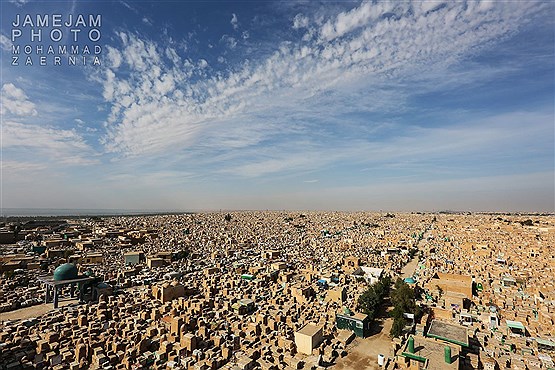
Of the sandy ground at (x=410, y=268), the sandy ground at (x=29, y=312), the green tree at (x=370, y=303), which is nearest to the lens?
the green tree at (x=370, y=303)

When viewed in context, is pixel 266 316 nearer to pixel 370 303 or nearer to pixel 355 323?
pixel 355 323

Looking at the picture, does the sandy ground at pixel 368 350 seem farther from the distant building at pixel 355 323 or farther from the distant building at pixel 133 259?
the distant building at pixel 133 259

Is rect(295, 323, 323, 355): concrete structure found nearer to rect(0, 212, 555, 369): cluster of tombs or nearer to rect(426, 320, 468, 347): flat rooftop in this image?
rect(0, 212, 555, 369): cluster of tombs

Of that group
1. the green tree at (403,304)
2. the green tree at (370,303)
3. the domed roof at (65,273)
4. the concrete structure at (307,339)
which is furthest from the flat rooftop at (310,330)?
the domed roof at (65,273)

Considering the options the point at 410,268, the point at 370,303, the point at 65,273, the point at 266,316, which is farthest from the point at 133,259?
the point at 410,268

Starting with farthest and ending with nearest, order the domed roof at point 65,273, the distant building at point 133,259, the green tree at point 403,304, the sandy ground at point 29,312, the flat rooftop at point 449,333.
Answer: the distant building at point 133,259 < the domed roof at point 65,273 < the sandy ground at point 29,312 < the green tree at point 403,304 < the flat rooftop at point 449,333

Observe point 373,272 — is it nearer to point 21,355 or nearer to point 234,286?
point 234,286

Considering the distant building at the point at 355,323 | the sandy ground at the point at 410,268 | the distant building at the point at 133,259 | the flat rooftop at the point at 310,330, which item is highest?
the distant building at the point at 133,259

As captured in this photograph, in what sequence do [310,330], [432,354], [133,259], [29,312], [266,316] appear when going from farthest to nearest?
[133,259] → [29,312] → [266,316] → [310,330] → [432,354]

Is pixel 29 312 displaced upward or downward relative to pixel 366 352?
Result: upward

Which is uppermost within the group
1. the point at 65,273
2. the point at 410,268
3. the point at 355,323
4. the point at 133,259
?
the point at 65,273
